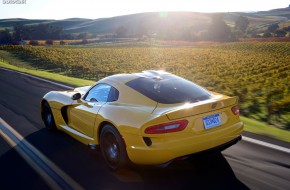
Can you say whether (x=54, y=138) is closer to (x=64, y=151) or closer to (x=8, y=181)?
(x=64, y=151)

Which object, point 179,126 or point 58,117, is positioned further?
point 58,117

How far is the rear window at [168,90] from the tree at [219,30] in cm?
9788

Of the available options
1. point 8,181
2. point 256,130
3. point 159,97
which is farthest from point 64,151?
point 256,130

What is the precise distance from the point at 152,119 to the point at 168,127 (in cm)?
23

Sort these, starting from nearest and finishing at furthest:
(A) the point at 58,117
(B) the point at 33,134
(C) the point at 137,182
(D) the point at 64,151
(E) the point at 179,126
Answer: (E) the point at 179,126, (C) the point at 137,182, (D) the point at 64,151, (A) the point at 58,117, (B) the point at 33,134

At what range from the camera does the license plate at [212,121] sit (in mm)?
4655

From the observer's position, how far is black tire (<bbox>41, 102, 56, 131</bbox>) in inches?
290

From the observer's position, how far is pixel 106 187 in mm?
4719

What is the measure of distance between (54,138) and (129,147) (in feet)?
9.51

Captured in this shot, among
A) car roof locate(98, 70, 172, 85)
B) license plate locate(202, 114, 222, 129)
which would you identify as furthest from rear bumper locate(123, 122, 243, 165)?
car roof locate(98, 70, 172, 85)

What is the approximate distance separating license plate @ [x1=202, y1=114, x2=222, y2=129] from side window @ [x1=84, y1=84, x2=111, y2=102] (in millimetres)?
1695

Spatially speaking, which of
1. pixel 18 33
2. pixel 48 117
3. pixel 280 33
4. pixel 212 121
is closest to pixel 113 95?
pixel 212 121

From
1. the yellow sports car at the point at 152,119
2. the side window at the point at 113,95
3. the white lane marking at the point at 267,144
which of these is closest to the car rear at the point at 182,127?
the yellow sports car at the point at 152,119

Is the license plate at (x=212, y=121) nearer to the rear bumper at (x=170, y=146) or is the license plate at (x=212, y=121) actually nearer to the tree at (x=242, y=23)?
the rear bumper at (x=170, y=146)
